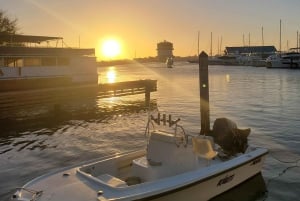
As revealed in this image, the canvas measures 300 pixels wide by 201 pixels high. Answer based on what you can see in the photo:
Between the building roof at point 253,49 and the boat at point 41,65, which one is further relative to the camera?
the building roof at point 253,49

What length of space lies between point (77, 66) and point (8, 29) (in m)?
20.6

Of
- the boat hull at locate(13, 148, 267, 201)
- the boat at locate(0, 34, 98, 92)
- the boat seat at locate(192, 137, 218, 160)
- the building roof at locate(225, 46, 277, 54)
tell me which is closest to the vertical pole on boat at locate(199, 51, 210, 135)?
the boat hull at locate(13, 148, 267, 201)

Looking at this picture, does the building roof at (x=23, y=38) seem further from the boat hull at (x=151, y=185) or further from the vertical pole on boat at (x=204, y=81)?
the boat hull at (x=151, y=185)

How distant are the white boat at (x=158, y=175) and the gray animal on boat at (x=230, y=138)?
0.57 feet

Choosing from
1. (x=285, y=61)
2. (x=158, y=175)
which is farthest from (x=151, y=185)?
(x=285, y=61)

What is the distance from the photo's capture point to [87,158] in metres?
16.3

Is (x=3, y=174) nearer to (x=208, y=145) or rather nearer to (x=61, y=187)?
(x=61, y=187)

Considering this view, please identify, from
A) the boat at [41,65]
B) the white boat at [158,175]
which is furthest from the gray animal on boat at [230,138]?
the boat at [41,65]

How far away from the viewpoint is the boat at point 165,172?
27.9 feet

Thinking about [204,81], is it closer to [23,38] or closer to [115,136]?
[115,136]

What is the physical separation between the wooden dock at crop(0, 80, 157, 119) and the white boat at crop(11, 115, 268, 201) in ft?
59.8

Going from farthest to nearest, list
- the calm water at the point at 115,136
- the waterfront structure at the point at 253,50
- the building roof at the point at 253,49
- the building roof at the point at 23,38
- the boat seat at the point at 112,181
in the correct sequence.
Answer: the building roof at the point at 253,49, the waterfront structure at the point at 253,50, the building roof at the point at 23,38, the calm water at the point at 115,136, the boat seat at the point at 112,181

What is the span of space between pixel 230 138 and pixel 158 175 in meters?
3.05

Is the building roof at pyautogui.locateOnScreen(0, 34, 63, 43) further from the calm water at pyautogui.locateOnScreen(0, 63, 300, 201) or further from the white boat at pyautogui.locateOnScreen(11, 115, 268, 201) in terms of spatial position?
the white boat at pyautogui.locateOnScreen(11, 115, 268, 201)
